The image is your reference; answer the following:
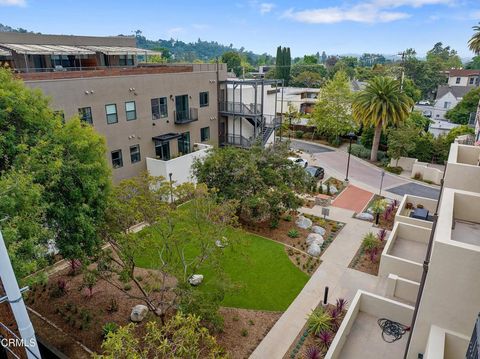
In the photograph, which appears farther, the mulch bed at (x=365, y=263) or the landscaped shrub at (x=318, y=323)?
the mulch bed at (x=365, y=263)

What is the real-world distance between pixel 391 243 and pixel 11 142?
54.8ft

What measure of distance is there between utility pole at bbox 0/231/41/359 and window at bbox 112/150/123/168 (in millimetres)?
18983

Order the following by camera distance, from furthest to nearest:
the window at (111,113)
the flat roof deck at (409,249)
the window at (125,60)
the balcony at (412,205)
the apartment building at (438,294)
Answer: the window at (125,60), the window at (111,113), the balcony at (412,205), the flat roof deck at (409,249), the apartment building at (438,294)

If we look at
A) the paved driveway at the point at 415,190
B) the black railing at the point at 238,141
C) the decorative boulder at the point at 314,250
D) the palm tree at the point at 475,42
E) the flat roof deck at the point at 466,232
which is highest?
the palm tree at the point at 475,42

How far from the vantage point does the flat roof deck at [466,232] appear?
9.48 meters

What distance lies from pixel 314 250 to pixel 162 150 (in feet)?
48.2

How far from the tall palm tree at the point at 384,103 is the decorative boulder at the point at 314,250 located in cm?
2028

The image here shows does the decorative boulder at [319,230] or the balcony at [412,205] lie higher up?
the balcony at [412,205]

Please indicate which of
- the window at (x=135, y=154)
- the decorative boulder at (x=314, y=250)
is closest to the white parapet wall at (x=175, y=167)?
the window at (x=135, y=154)

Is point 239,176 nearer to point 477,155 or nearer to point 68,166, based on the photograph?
point 68,166

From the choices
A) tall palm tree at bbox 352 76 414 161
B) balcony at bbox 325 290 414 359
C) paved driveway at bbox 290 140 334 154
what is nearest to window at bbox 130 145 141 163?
balcony at bbox 325 290 414 359

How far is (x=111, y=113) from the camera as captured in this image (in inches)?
910

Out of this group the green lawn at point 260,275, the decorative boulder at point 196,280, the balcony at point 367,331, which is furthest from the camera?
the decorative boulder at point 196,280

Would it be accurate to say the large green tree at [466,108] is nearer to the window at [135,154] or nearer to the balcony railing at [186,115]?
the balcony railing at [186,115]
